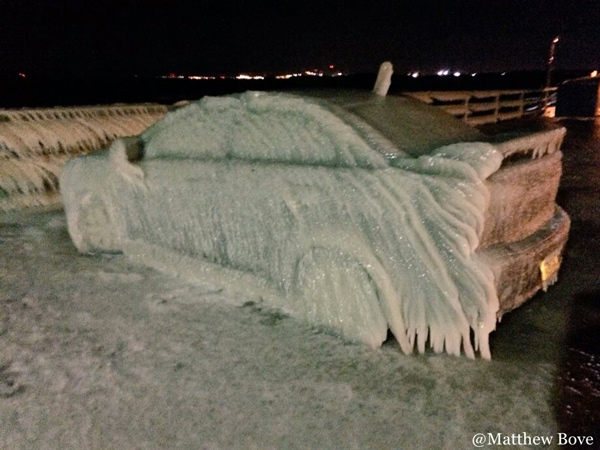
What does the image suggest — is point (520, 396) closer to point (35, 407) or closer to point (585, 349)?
point (585, 349)

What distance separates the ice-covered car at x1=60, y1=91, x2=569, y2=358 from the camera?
104 inches

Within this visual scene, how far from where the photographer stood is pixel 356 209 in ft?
9.22

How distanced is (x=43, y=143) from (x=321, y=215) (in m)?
5.32

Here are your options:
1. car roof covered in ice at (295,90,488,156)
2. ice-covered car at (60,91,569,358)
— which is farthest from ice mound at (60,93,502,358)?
car roof covered in ice at (295,90,488,156)

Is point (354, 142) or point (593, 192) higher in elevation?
point (354, 142)

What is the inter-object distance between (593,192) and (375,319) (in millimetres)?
4831

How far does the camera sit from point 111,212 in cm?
428

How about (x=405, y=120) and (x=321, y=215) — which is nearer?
(x=321, y=215)

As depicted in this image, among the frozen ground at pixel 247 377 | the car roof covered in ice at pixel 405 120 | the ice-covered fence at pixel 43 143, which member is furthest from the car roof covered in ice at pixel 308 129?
the ice-covered fence at pixel 43 143

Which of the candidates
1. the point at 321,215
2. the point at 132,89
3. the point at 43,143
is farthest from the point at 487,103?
the point at 132,89

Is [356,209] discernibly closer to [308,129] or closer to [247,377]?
[308,129]

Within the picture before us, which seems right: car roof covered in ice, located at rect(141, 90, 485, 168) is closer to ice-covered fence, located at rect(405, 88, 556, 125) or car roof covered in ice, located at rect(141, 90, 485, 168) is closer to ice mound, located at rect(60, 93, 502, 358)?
ice mound, located at rect(60, 93, 502, 358)

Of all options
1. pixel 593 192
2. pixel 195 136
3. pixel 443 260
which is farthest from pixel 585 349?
pixel 593 192

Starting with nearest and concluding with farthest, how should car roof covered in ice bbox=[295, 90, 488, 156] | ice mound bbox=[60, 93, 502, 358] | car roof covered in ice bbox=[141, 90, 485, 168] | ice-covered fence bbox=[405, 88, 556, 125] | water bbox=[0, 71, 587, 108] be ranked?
ice mound bbox=[60, 93, 502, 358]
car roof covered in ice bbox=[141, 90, 485, 168]
car roof covered in ice bbox=[295, 90, 488, 156]
ice-covered fence bbox=[405, 88, 556, 125]
water bbox=[0, 71, 587, 108]
